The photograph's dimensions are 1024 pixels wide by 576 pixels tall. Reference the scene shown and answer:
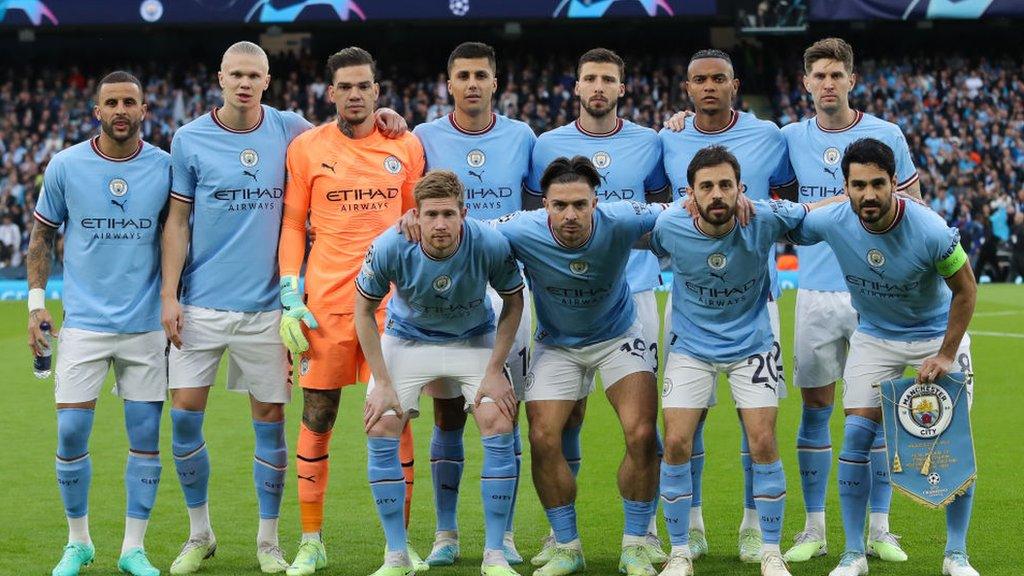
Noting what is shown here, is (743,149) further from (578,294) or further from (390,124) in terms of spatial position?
(390,124)

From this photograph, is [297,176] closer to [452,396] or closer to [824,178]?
[452,396]

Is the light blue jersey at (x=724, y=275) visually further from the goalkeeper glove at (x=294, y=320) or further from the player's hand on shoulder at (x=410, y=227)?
the goalkeeper glove at (x=294, y=320)

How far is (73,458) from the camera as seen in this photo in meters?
6.88

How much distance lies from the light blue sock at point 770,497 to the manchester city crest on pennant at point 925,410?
63cm

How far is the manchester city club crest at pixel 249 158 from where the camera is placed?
7.03 metres

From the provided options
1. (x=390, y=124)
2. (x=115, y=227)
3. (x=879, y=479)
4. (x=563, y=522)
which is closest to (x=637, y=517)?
(x=563, y=522)

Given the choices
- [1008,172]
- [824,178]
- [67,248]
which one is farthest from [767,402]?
[1008,172]

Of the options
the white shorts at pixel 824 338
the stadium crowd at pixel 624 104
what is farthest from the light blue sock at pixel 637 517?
the stadium crowd at pixel 624 104

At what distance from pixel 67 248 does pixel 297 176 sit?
1.18 m

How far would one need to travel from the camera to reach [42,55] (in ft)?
111

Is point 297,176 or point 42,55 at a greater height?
point 42,55

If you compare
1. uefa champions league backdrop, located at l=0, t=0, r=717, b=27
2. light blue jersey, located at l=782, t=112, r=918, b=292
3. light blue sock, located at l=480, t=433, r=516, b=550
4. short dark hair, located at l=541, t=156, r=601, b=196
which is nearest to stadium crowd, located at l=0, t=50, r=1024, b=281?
uefa champions league backdrop, located at l=0, t=0, r=717, b=27

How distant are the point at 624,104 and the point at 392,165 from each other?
25130mm

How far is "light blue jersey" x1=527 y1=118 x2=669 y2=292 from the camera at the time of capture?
7.36 metres
